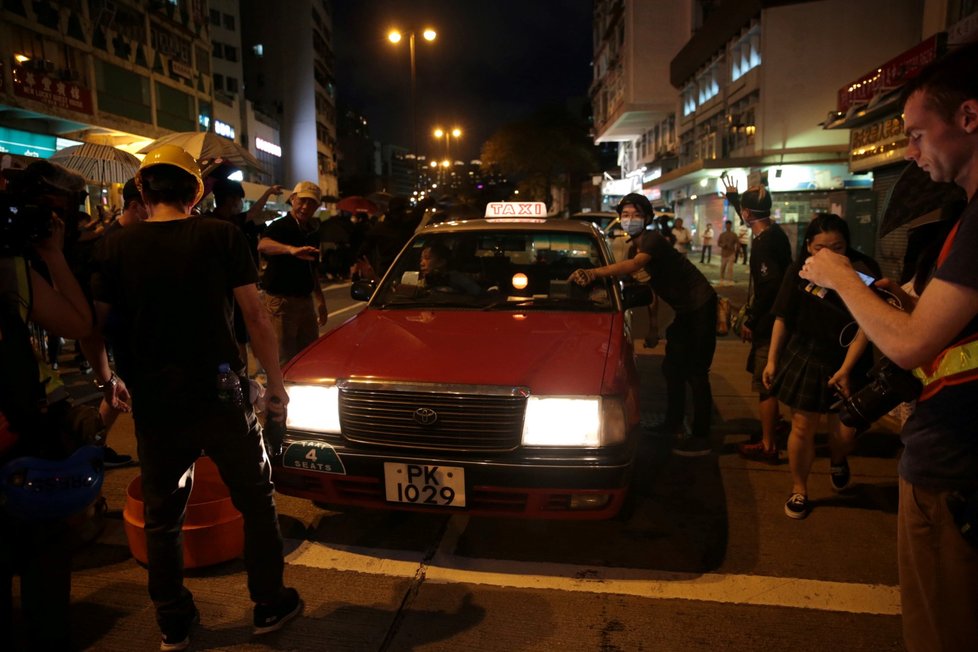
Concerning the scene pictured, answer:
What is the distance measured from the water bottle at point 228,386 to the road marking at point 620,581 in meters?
1.21

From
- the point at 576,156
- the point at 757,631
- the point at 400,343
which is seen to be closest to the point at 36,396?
the point at 400,343

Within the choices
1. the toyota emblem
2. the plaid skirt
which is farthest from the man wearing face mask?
the toyota emblem

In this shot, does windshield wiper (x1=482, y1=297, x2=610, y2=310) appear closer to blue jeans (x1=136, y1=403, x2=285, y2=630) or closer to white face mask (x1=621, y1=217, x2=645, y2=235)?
white face mask (x1=621, y1=217, x2=645, y2=235)

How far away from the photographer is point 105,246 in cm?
231

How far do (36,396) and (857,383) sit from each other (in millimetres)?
3702

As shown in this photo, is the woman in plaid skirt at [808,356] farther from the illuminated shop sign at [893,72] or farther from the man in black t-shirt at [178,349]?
the illuminated shop sign at [893,72]

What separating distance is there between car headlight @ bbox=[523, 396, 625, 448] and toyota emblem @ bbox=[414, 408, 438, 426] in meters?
0.41

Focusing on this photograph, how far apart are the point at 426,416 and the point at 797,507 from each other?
2280mm

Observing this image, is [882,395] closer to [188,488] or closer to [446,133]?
[188,488]

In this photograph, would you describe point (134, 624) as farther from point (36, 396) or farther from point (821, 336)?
point (821, 336)

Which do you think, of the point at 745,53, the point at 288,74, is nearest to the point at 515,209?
the point at 745,53

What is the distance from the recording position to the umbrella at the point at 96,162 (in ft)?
31.1

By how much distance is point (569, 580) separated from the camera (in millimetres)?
3047

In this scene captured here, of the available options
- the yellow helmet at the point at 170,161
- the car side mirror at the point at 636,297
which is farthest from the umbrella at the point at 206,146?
the car side mirror at the point at 636,297
